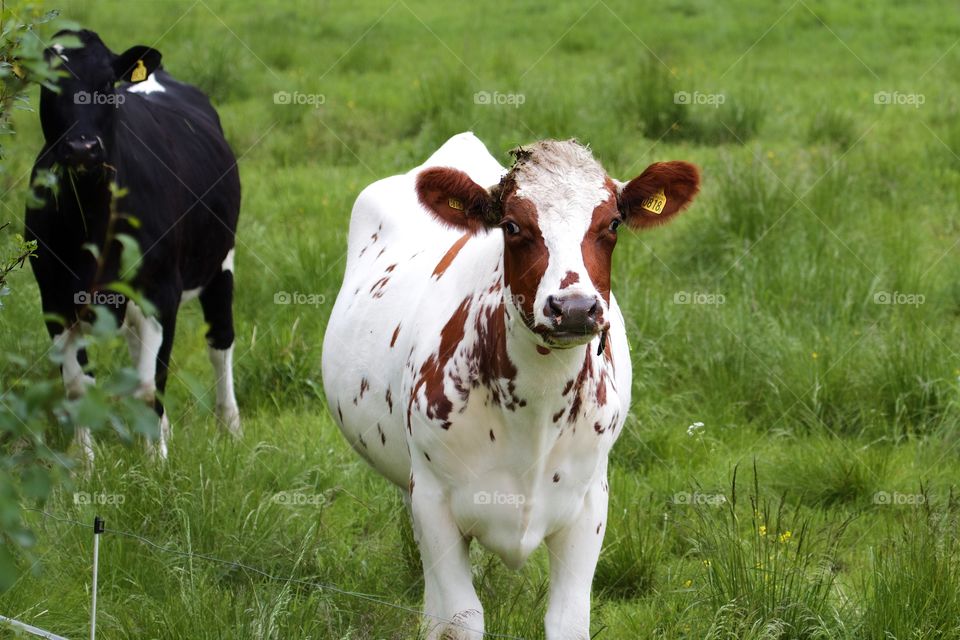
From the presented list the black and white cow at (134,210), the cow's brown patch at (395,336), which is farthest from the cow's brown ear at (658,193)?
the black and white cow at (134,210)

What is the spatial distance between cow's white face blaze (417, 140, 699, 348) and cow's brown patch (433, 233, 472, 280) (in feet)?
1.67

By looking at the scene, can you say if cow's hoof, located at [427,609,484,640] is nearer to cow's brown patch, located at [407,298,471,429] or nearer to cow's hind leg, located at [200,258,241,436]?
cow's brown patch, located at [407,298,471,429]

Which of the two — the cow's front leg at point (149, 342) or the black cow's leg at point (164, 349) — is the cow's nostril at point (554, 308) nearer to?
the cow's front leg at point (149, 342)

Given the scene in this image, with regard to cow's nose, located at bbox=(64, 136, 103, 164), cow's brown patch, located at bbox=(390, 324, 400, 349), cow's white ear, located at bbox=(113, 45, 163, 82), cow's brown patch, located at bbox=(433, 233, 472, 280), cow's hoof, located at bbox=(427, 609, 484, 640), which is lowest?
cow's hoof, located at bbox=(427, 609, 484, 640)

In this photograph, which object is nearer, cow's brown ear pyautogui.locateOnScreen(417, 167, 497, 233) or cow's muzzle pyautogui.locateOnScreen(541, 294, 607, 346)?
cow's muzzle pyautogui.locateOnScreen(541, 294, 607, 346)

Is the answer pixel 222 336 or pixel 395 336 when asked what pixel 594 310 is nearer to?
pixel 395 336

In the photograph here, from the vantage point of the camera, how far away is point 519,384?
12.1 ft

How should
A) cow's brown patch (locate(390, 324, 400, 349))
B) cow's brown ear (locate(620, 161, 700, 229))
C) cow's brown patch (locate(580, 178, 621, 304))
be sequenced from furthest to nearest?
cow's brown patch (locate(390, 324, 400, 349)) < cow's brown ear (locate(620, 161, 700, 229)) < cow's brown patch (locate(580, 178, 621, 304))

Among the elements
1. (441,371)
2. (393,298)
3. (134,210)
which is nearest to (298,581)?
(441,371)

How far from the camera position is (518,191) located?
3.61 m

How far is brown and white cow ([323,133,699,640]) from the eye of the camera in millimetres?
3541

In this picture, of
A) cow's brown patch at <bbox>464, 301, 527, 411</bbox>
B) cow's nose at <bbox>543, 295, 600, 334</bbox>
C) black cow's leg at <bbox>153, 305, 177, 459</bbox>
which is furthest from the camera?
black cow's leg at <bbox>153, 305, 177, 459</bbox>

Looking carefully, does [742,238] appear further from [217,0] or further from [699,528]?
[217,0]

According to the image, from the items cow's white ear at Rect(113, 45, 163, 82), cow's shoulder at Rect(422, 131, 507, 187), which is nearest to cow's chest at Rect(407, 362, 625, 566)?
cow's shoulder at Rect(422, 131, 507, 187)
